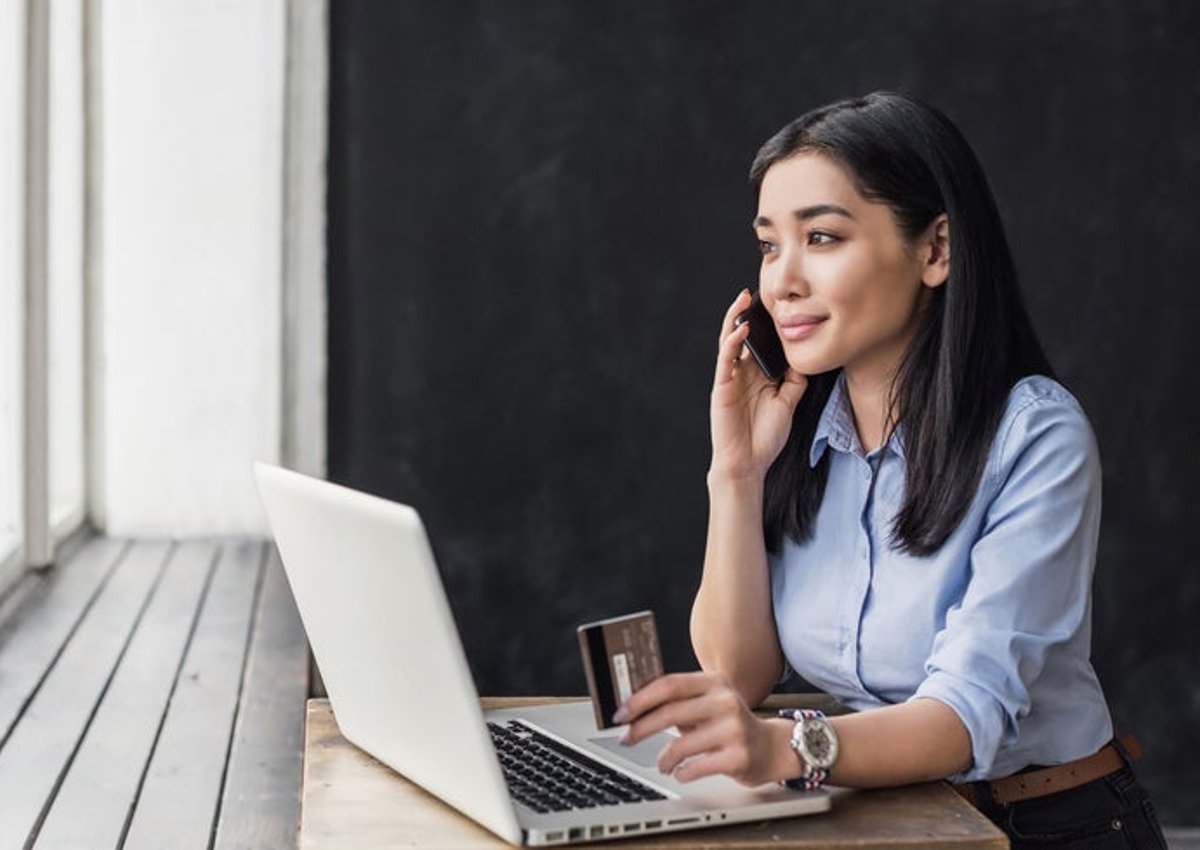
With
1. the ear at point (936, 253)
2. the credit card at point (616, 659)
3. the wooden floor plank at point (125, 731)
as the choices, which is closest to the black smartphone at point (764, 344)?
the ear at point (936, 253)

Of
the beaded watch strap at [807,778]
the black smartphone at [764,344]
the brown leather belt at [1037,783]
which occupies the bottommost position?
the brown leather belt at [1037,783]

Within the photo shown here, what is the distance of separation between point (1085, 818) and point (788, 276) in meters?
0.69

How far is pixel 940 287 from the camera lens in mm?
2227

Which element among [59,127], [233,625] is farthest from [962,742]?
[59,127]

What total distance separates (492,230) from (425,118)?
0.28m

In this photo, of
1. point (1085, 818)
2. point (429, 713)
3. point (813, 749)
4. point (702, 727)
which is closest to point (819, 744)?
point (813, 749)

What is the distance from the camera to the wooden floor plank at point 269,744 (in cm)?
287

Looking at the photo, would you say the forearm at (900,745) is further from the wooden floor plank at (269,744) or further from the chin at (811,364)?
the wooden floor plank at (269,744)

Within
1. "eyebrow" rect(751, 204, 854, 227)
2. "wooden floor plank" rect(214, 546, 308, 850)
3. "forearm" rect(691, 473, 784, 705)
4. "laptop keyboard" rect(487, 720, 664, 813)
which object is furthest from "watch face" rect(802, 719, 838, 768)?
"wooden floor plank" rect(214, 546, 308, 850)

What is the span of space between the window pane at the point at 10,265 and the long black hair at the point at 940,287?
11.2ft

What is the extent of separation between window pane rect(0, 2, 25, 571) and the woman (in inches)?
129

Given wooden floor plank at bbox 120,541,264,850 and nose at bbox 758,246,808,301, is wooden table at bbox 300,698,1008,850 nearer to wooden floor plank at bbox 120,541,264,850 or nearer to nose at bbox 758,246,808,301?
nose at bbox 758,246,808,301

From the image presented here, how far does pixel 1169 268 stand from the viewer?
166 inches

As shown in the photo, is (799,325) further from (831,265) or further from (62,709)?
(62,709)
